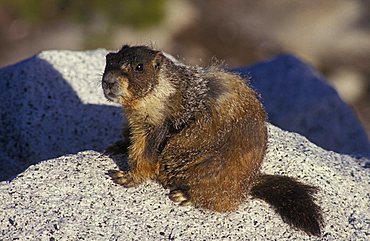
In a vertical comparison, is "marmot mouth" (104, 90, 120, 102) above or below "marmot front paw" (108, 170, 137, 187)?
above

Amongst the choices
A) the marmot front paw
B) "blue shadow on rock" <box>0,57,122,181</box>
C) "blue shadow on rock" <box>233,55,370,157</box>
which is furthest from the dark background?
the marmot front paw

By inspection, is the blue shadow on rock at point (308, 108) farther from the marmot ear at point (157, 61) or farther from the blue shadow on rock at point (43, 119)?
the marmot ear at point (157, 61)

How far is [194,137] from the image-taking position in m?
5.07

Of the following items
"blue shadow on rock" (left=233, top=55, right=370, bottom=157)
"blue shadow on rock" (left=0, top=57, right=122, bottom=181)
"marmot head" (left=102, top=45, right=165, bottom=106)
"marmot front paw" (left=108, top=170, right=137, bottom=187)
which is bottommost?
"blue shadow on rock" (left=233, top=55, right=370, bottom=157)

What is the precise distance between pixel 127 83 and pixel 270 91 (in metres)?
3.21

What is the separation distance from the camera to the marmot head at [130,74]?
4.90m

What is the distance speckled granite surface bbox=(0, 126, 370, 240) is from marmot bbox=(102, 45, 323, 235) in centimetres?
8

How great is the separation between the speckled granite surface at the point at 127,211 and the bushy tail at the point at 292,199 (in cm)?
5

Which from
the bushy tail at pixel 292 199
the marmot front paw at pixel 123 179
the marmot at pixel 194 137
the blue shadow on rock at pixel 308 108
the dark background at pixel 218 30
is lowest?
the dark background at pixel 218 30

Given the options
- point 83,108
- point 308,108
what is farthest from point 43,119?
point 308,108

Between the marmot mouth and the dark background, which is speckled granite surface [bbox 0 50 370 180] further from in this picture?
the dark background

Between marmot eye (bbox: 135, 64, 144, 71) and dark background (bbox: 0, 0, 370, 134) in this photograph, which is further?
dark background (bbox: 0, 0, 370, 134)

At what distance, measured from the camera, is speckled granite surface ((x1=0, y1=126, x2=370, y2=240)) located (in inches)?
189

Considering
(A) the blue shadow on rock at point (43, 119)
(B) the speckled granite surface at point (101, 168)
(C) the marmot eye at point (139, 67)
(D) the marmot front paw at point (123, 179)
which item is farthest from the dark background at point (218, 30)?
(C) the marmot eye at point (139, 67)
